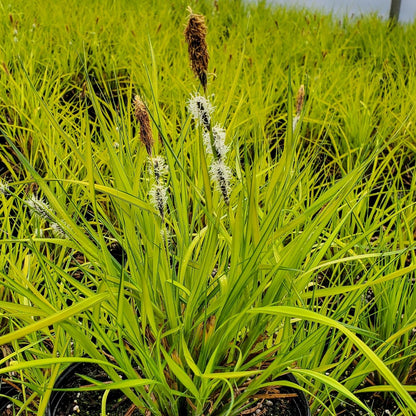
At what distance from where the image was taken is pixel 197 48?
54 cm

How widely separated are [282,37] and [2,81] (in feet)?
6.03

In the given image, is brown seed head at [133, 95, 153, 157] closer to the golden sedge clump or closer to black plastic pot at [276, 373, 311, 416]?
the golden sedge clump

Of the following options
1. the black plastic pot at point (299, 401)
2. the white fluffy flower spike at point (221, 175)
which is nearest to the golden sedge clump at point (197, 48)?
the white fluffy flower spike at point (221, 175)

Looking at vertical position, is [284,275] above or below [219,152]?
below

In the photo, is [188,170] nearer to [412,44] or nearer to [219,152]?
[219,152]

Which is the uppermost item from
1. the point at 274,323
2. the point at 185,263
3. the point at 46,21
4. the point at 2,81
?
the point at 46,21

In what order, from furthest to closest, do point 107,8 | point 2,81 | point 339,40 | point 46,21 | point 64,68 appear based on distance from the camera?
point 107,8, point 339,40, point 46,21, point 64,68, point 2,81

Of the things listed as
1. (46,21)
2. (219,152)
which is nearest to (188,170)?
(219,152)

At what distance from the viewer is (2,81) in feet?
6.15

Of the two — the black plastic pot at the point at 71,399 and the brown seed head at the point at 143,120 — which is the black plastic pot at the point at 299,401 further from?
the brown seed head at the point at 143,120

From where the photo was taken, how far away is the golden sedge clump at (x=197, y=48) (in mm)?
534

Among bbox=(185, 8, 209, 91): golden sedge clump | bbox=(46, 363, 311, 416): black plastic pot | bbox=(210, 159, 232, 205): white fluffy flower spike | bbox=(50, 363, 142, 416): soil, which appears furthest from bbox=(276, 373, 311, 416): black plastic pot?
bbox=(185, 8, 209, 91): golden sedge clump

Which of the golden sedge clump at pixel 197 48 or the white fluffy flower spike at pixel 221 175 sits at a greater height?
the golden sedge clump at pixel 197 48

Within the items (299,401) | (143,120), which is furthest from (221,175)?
(299,401)
